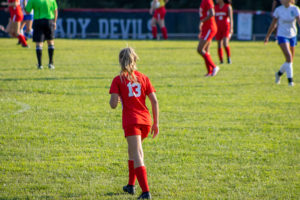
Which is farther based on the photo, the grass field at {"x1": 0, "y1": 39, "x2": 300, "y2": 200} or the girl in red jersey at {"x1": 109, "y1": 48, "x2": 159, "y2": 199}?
the grass field at {"x1": 0, "y1": 39, "x2": 300, "y2": 200}

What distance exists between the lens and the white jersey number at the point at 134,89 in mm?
4215

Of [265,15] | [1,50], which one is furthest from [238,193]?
[265,15]

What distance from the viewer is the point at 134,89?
424 cm

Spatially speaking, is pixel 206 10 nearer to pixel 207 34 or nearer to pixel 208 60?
pixel 207 34

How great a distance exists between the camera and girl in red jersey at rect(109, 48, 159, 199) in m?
4.14

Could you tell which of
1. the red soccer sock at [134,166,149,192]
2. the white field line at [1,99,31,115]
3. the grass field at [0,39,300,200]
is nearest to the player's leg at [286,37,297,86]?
the grass field at [0,39,300,200]

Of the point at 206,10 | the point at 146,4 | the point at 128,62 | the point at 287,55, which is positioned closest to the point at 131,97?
the point at 128,62

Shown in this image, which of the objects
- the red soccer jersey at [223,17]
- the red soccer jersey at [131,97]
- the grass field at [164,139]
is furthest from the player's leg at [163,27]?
the red soccer jersey at [131,97]

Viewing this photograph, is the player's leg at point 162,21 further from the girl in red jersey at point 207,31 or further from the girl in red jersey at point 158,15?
the girl in red jersey at point 207,31

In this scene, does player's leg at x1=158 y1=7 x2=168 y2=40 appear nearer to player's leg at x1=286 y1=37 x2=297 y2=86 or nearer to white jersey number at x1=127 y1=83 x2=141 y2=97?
player's leg at x1=286 y1=37 x2=297 y2=86

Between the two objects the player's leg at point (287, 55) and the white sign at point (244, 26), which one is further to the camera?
the white sign at point (244, 26)

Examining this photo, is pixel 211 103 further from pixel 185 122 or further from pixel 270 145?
pixel 270 145

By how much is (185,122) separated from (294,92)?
12.6 ft

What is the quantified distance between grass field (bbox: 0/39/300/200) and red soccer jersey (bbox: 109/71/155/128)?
70 centimetres
